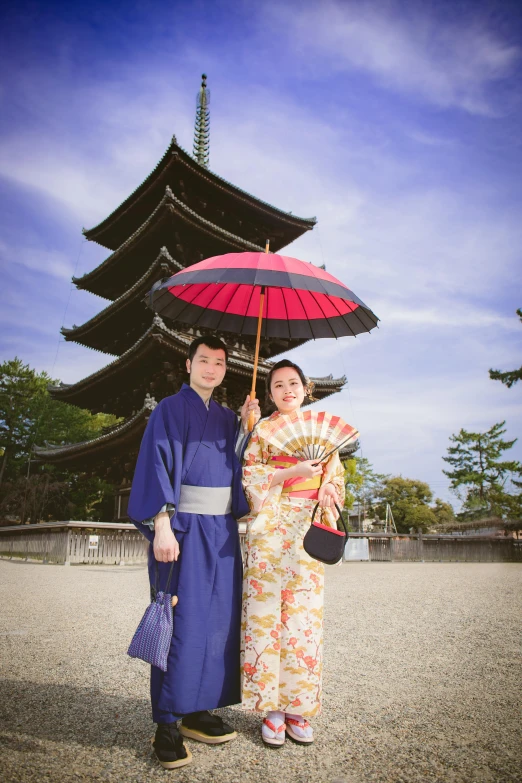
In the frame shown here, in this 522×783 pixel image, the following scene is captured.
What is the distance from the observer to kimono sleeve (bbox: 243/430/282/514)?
2.31 m

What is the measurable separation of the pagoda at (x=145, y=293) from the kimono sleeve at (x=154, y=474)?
9.18 metres

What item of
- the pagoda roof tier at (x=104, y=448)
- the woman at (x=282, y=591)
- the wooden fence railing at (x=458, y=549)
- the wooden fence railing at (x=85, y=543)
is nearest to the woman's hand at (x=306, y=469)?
the woman at (x=282, y=591)

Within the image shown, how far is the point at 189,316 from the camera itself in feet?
10.4

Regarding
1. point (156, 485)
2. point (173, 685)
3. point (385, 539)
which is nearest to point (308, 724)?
point (173, 685)

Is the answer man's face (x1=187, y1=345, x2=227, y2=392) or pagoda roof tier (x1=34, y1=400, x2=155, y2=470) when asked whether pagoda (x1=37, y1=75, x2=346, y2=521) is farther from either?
man's face (x1=187, y1=345, x2=227, y2=392)

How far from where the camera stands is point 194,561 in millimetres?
2119

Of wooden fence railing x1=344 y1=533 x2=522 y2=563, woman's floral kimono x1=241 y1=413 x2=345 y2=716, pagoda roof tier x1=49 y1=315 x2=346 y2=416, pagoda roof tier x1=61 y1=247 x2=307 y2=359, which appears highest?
pagoda roof tier x1=61 y1=247 x2=307 y2=359

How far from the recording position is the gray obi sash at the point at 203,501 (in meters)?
2.20

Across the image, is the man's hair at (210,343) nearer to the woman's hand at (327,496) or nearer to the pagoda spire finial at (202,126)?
the woman's hand at (327,496)

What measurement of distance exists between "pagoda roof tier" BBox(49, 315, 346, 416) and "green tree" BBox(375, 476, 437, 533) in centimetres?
2483

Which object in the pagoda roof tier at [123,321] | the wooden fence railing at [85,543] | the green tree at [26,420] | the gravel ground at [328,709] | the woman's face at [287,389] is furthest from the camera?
the green tree at [26,420]

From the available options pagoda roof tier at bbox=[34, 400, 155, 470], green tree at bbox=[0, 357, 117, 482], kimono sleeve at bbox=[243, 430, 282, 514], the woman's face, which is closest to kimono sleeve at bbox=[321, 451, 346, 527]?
kimono sleeve at bbox=[243, 430, 282, 514]

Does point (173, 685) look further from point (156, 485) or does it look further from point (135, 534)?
point (135, 534)

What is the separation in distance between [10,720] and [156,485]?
134 centimetres
